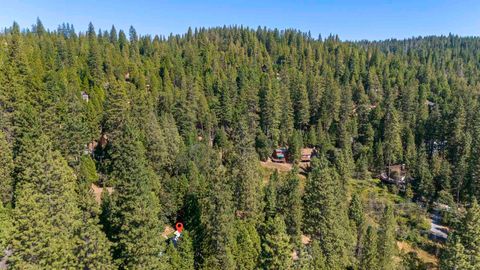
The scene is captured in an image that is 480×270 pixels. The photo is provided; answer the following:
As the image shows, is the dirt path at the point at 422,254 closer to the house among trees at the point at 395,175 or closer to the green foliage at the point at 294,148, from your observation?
the house among trees at the point at 395,175

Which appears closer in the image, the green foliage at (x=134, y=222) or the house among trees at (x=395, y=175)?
the green foliage at (x=134, y=222)

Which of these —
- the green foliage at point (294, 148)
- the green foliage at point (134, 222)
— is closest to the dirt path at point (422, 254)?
the green foliage at point (294, 148)

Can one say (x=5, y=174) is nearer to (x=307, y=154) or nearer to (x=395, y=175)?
(x=307, y=154)

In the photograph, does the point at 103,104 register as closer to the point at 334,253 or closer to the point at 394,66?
the point at 334,253

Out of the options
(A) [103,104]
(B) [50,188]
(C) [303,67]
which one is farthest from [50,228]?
(C) [303,67]

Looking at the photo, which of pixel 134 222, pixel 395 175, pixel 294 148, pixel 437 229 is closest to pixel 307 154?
pixel 294 148

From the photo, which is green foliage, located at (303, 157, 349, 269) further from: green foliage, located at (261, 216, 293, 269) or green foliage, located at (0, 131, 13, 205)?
green foliage, located at (0, 131, 13, 205)

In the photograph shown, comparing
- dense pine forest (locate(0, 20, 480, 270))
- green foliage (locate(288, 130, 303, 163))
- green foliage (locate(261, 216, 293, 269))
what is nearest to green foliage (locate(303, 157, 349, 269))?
dense pine forest (locate(0, 20, 480, 270))
